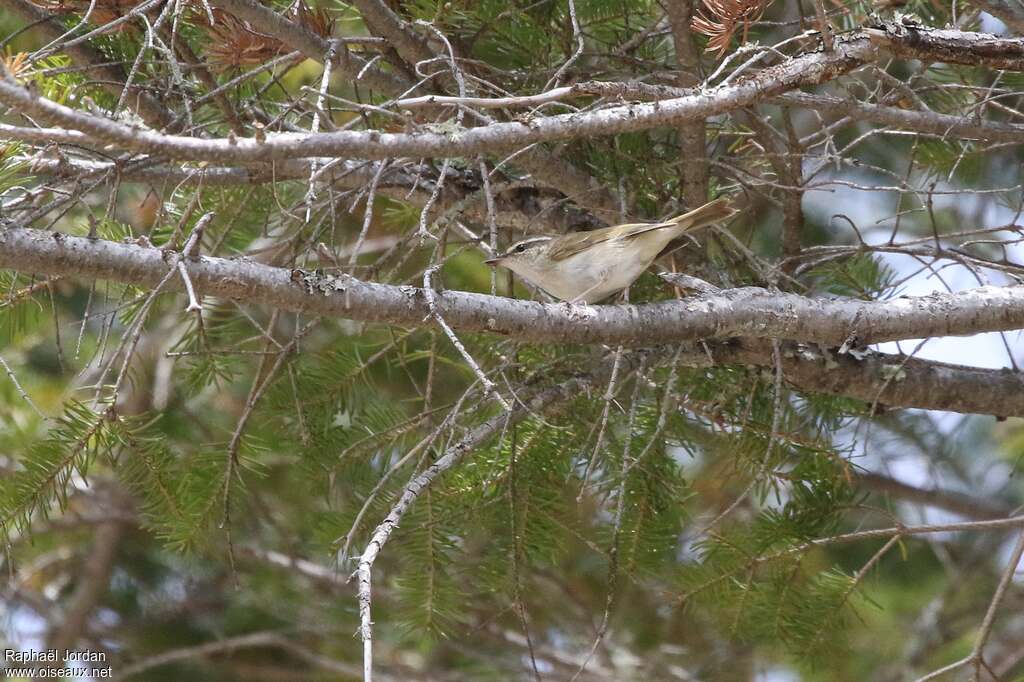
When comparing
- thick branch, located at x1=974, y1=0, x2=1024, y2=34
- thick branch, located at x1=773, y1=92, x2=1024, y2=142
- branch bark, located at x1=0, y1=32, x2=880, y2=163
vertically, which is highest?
thick branch, located at x1=974, y1=0, x2=1024, y2=34

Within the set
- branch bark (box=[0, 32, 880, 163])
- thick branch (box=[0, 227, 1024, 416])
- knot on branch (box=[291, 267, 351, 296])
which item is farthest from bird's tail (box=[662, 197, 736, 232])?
knot on branch (box=[291, 267, 351, 296])

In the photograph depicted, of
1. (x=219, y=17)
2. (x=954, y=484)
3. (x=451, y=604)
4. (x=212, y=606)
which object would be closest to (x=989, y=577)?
(x=954, y=484)

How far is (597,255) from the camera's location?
3.33 m

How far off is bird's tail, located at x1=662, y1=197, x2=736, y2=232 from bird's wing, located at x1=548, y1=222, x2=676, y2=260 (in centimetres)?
3

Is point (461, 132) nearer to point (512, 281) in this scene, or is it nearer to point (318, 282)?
point (318, 282)

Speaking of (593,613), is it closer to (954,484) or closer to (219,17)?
(954,484)

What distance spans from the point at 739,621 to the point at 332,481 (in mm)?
1315

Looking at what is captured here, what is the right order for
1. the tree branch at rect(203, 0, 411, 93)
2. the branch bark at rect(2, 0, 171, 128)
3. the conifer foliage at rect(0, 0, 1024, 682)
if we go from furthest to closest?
the branch bark at rect(2, 0, 171, 128) → the tree branch at rect(203, 0, 411, 93) → the conifer foliage at rect(0, 0, 1024, 682)

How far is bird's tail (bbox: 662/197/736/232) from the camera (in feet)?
10.1

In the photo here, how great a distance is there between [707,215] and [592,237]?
40 centimetres

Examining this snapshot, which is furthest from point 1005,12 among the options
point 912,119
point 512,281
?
point 512,281

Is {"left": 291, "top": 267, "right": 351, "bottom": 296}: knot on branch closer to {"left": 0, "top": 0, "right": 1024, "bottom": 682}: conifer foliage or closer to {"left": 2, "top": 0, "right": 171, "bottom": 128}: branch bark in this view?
{"left": 0, "top": 0, "right": 1024, "bottom": 682}: conifer foliage

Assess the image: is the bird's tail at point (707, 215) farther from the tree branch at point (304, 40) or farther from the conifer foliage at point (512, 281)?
the tree branch at point (304, 40)

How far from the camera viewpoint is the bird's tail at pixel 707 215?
10.1ft
